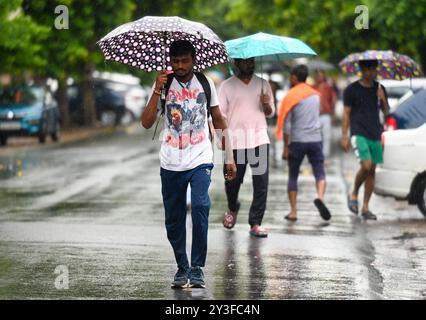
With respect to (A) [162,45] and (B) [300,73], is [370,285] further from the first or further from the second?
(B) [300,73]

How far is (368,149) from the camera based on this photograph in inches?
533

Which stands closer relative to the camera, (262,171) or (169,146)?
(169,146)

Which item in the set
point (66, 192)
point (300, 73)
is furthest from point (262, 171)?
point (66, 192)

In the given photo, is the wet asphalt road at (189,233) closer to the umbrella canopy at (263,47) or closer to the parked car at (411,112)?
the parked car at (411,112)

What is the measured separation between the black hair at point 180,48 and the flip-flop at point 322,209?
5067 millimetres

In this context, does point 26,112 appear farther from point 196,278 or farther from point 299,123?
point 196,278

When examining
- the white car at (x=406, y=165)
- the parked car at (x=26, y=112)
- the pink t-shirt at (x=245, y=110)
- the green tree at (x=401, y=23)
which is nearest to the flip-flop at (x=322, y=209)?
the white car at (x=406, y=165)

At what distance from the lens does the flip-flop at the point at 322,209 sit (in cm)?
1321

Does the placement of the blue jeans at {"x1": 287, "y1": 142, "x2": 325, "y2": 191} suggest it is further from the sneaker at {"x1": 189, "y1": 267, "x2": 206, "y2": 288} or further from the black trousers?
the sneaker at {"x1": 189, "y1": 267, "x2": 206, "y2": 288}

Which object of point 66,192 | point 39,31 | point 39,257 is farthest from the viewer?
point 39,31

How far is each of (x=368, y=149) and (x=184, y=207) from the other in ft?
17.3

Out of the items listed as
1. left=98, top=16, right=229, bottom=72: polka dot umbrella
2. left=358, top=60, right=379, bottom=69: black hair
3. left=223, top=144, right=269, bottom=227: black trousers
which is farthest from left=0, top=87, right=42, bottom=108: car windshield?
left=98, top=16, right=229, bottom=72: polka dot umbrella

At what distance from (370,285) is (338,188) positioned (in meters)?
8.89

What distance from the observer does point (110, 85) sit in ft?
143
